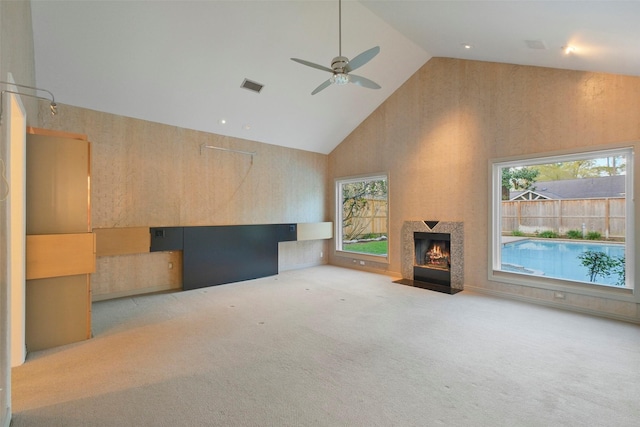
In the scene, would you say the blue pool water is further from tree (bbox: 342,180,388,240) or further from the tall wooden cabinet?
the tall wooden cabinet

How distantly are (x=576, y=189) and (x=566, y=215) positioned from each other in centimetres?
39

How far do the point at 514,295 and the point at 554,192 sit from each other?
5.56 ft

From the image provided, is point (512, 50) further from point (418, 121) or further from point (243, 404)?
point (243, 404)

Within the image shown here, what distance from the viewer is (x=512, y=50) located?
4074mm

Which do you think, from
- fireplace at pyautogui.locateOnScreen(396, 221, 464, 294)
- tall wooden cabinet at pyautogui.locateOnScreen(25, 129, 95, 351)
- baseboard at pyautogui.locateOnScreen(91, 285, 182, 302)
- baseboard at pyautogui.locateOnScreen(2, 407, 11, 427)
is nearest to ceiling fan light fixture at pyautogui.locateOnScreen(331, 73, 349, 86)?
tall wooden cabinet at pyautogui.locateOnScreen(25, 129, 95, 351)

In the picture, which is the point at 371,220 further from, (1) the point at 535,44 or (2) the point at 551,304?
(1) the point at 535,44

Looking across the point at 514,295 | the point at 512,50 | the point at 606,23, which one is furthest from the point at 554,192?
the point at 606,23

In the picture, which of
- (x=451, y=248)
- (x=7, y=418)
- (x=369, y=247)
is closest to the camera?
(x=7, y=418)

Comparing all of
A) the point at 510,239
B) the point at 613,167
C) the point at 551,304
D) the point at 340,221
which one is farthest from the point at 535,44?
the point at 340,221

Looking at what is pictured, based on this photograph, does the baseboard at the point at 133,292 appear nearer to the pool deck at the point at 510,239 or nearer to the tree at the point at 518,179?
the pool deck at the point at 510,239

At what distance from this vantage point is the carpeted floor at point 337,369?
2021mm

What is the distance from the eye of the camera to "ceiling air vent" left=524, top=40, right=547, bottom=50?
3.58 meters

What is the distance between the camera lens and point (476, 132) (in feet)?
16.8

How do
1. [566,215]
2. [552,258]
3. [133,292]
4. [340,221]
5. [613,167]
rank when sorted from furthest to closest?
[340,221] < [133,292] < [552,258] < [566,215] < [613,167]
